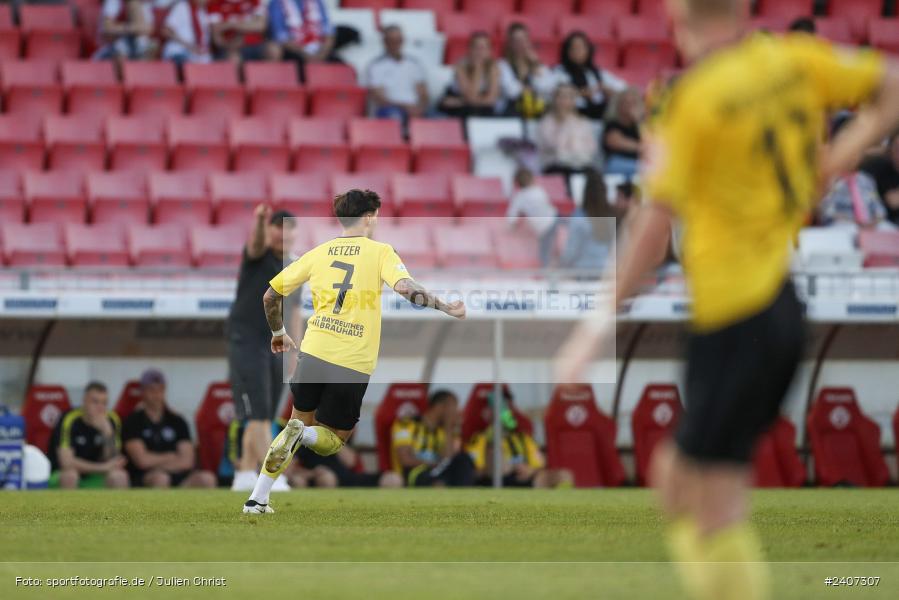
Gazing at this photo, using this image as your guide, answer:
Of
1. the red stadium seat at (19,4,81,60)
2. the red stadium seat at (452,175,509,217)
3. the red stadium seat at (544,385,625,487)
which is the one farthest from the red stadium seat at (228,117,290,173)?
the red stadium seat at (544,385,625,487)

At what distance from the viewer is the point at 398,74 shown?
712 inches

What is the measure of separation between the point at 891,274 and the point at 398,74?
642 centimetres

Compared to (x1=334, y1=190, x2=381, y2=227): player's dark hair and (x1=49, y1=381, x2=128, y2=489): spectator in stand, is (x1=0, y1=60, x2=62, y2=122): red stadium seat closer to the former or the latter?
(x1=49, y1=381, x2=128, y2=489): spectator in stand

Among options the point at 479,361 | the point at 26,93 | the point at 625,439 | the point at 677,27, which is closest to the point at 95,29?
the point at 26,93

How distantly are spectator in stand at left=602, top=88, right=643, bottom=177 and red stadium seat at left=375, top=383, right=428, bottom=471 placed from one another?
147 inches

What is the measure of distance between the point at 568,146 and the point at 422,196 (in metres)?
1.96

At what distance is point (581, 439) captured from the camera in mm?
15438

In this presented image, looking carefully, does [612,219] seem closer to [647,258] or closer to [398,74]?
[398,74]

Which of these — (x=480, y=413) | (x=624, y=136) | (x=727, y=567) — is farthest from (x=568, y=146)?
(x=727, y=567)

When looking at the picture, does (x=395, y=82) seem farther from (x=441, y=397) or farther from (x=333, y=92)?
(x=441, y=397)

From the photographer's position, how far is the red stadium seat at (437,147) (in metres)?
17.4

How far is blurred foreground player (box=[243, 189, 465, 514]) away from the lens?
29.5 feet

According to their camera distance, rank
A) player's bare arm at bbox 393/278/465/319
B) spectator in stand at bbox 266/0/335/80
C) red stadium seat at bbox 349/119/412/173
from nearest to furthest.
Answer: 1. player's bare arm at bbox 393/278/465/319
2. red stadium seat at bbox 349/119/412/173
3. spectator in stand at bbox 266/0/335/80

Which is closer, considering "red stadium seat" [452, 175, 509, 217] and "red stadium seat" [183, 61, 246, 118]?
"red stadium seat" [452, 175, 509, 217]
